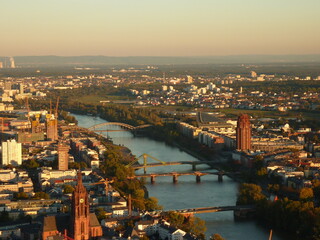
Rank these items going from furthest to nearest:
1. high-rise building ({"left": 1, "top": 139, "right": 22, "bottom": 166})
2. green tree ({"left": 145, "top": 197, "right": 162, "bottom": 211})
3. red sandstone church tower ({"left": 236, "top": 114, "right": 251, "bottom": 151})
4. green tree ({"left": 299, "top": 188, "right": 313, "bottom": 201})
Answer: red sandstone church tower ({"left": 236, "top": 114, "right": 251, "bottom": 151})
high-rise building ({"left": 1, "top": 139, "right": 22, "bottom": 166})
green tree ({"left": 299, "top": 188, "right": 313, "bottom": 201})
green tree ({"left": 145, "top": 197, "right": 162, "bottom": 211})

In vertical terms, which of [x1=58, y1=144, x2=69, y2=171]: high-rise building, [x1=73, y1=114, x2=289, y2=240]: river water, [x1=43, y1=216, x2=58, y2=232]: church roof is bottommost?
[x1=73, y1=114, x2=289, y2=240]: river water

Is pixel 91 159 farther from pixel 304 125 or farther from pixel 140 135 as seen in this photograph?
pixel 304 125

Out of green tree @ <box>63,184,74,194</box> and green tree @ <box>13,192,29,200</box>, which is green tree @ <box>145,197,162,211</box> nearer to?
green tree @ <box>63,184,74,194</box>

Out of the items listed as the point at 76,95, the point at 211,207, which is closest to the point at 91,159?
the point at 211,207

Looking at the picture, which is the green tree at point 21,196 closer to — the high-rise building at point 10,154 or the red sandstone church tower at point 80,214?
the red sandstone church tower at point 80,214

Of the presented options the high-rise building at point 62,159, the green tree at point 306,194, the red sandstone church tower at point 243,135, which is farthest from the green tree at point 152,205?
the red sandstone church tower at point 243,135

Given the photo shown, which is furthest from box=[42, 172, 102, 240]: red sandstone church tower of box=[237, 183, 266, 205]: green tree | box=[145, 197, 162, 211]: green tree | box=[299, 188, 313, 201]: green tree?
box=[299, 188, 313, 201]: green tree
